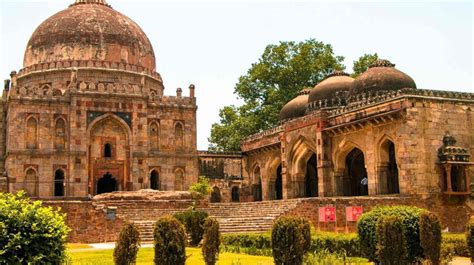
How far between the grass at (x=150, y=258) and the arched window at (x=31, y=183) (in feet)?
47.1

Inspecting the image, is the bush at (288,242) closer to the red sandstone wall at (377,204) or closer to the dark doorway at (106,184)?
the red sandstone wall at (377,204)

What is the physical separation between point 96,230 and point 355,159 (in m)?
13.7

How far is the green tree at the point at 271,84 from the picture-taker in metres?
40.2

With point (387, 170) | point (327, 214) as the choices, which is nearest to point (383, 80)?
point (387, 170)

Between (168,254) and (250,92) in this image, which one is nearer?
(168,254)

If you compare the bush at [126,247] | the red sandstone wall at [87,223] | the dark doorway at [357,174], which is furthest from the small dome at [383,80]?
the bush at [126,247]

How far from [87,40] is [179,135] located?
25.3ft

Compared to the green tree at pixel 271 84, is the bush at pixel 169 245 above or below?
below

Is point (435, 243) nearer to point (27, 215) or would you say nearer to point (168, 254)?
point (168, 254)

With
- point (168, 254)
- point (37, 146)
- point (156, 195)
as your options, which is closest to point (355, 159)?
point (156, 195)

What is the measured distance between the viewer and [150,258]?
1459cm

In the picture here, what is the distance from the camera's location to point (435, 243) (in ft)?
38.0

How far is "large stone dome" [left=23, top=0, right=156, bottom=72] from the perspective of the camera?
34.1m

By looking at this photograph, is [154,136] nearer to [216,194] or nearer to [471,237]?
[216,194]
